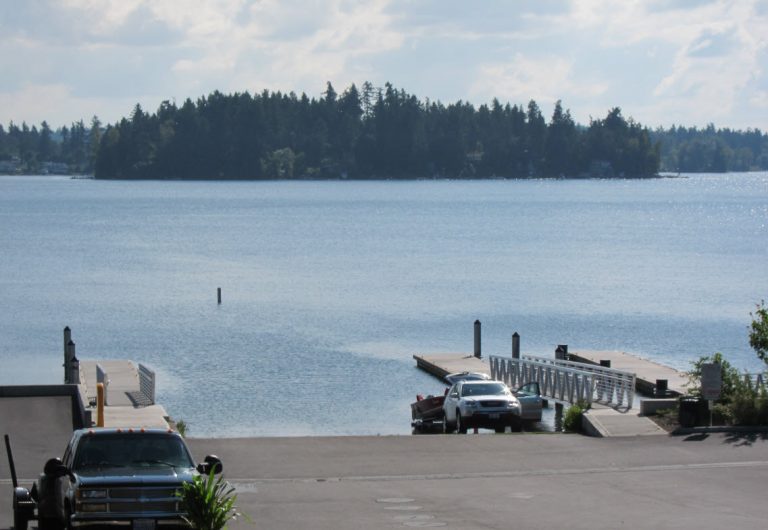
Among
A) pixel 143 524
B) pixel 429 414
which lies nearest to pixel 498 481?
pixel 143 524

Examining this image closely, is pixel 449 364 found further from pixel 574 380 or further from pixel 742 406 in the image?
pixel 742 406

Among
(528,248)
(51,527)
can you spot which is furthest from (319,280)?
(51,527)

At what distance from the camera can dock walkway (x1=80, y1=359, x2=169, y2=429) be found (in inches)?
1192

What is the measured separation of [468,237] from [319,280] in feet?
199

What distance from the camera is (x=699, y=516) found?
65.4 feet

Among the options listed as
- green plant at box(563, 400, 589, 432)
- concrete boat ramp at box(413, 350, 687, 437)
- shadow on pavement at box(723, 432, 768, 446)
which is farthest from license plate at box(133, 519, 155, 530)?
green plant at box(563, 400, 589, 432)

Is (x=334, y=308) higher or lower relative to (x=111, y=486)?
lower

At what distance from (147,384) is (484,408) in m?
11.2

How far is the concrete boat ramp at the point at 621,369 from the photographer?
2819 centimetres

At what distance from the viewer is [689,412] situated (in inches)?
1100

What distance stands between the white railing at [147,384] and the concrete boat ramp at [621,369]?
12.1m

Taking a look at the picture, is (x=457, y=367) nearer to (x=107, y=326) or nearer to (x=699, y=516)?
(x=107, y=326)

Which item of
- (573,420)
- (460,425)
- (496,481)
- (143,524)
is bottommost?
(460,425)

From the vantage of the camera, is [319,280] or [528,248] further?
[528,248]
